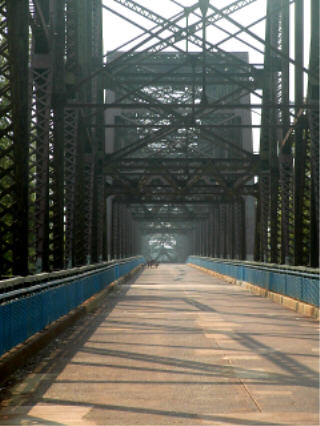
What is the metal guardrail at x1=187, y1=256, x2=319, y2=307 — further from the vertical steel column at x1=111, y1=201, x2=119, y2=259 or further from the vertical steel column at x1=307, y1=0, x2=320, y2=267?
the vertical steel column at x1=111, y1=201, x2=119, y2=259

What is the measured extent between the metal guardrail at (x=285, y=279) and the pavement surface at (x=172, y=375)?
1.84m

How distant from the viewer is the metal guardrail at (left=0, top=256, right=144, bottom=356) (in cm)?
1070

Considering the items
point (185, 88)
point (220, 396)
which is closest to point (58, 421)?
point (220, 396)

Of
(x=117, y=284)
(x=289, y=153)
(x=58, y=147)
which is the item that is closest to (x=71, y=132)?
(x=58, y=147)

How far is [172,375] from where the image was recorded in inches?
407

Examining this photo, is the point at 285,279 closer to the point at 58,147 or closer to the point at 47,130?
the point at 58,147

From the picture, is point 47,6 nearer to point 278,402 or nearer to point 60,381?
point 60,381

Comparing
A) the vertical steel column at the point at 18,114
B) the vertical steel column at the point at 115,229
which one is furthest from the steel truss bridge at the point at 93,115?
the vertical steel column at the point at 115,229

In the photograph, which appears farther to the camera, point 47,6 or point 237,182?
point 237,182

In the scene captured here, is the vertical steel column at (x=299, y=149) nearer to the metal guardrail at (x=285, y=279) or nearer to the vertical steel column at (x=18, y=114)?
the metal guardrail at (x=285, y=279)

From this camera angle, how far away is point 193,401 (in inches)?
337

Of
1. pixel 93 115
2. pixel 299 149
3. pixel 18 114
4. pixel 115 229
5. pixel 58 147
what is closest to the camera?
pixel 18 114

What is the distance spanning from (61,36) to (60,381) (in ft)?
47.5

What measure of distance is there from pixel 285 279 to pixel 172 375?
14576 mm
